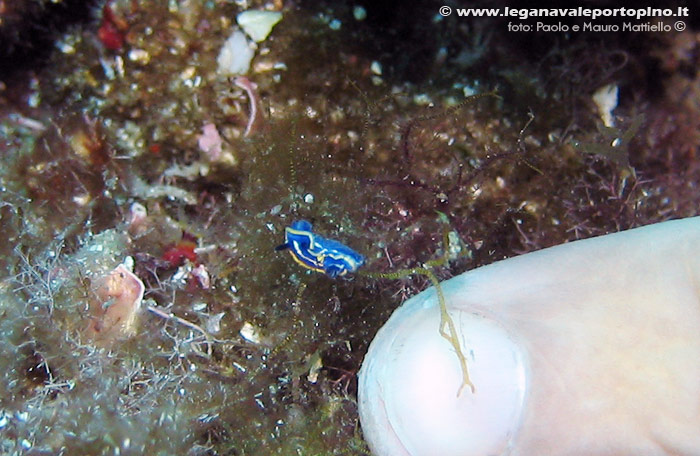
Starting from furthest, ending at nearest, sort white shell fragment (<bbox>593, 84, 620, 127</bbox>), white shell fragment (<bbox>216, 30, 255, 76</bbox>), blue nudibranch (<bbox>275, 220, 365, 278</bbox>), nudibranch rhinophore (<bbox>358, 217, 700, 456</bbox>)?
white shell fragment (<bbox>593, 84, 620, 127</bbox>), white shell fragment (<bbox>216, 30, 255, 76</bbox>), blue nudibranch (<bbox>275, 220, 365, 278</bbox>), nudibranch rhinophore (<bbox>358, 217, 700, 456</bbox>)

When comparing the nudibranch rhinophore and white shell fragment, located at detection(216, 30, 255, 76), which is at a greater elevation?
white shell fragment, located at detection(216, 30, 255, 76)

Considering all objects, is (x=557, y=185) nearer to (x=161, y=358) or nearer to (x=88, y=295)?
(x=161, y=358)

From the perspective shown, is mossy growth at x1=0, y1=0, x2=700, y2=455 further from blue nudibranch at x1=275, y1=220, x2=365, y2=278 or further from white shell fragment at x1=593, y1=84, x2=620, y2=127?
white shell fragment at x1=593, y1=84, x2=620, y2=127

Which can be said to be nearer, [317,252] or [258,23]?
[317,252]

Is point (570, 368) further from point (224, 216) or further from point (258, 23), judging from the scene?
point (258, 23)

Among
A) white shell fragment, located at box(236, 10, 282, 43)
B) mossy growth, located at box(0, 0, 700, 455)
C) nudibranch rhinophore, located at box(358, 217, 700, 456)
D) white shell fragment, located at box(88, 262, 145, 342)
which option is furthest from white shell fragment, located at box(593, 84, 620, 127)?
white shell fragment, located at box(88, 262, 145, 342)

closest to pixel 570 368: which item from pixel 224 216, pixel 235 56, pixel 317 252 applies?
pixel 317 252
